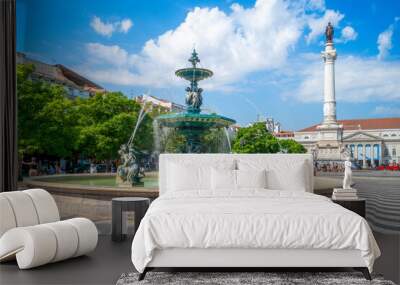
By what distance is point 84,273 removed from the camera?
4.10 metres

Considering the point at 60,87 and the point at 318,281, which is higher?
the point at 60,87

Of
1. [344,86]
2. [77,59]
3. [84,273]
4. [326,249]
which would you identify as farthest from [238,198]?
[77,59]

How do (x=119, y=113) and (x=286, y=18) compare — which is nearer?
(x=286, y=18)

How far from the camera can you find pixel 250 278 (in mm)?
3838

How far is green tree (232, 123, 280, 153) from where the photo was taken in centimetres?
768

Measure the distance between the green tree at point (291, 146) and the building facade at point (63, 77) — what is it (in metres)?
3.18

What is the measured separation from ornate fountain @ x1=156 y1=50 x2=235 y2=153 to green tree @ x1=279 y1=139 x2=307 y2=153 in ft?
2.98

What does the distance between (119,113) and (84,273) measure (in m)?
4.61

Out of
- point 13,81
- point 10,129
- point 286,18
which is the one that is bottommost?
point 10,129

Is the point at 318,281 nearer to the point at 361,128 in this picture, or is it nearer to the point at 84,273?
the point at 84,273

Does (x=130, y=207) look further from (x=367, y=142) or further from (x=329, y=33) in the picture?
(x=329, y=33)

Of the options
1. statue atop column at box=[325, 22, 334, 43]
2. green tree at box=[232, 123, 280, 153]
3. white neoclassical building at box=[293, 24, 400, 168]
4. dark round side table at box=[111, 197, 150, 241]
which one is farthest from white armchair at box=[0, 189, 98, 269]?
statue atop column at box=[325, 22, 334, 43]

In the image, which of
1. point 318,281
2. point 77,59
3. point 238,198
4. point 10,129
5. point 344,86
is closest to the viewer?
point 318,281

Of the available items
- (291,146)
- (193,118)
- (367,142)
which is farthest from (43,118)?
(367,142)
